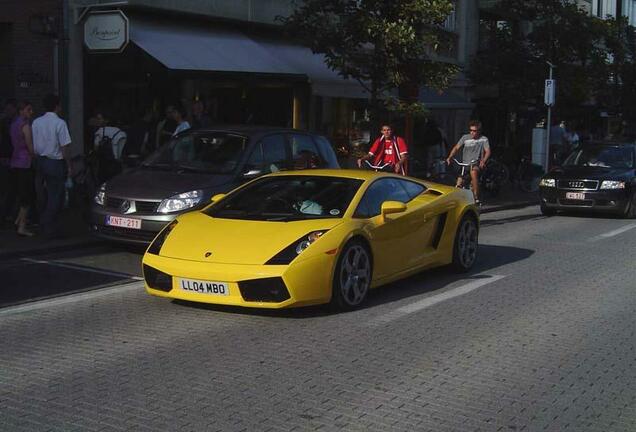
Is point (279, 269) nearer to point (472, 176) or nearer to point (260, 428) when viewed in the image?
point (260, 428)

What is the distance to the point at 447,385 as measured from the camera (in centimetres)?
530

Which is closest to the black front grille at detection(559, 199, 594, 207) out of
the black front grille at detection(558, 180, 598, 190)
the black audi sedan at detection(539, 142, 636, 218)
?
the black audi sedan at detection(539, 142, 636, 218)

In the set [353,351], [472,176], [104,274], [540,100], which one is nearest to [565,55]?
[540,100]

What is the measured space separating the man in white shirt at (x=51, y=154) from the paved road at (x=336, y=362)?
2.54 m

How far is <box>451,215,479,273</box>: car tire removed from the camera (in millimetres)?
9297

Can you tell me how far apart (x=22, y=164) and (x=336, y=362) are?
7.12 metres

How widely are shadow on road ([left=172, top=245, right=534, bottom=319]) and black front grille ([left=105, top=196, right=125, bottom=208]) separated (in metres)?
2.97

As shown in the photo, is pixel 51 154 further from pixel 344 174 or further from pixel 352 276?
pixel 352 276

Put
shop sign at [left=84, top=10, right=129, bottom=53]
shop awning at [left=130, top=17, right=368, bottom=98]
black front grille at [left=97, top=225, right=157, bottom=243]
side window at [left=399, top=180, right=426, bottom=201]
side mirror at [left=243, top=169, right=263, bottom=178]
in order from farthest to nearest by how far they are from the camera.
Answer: shop awning at [left=130, top=17, right=368, bottom=98] → shop sign at [left=84, top=10, right=129, bottom=53] → side mirror at [left=243, top=169, right=263, bottom=178] → black front grille at [left=97, top=225, right=157, bottom=243] → side window at [left=399, top=180, right=426, bottom=201]

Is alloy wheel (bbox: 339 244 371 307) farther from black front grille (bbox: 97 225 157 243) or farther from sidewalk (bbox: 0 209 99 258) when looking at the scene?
sidewalk (bbox: 0 209 99 258)

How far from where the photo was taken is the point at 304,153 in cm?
1171

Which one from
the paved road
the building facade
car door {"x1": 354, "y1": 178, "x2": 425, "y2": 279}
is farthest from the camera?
the building facade

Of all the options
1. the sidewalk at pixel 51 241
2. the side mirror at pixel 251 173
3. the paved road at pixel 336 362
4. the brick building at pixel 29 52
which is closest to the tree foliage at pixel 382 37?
the brick building at pixel 29 52

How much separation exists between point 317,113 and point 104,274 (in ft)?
42.9
